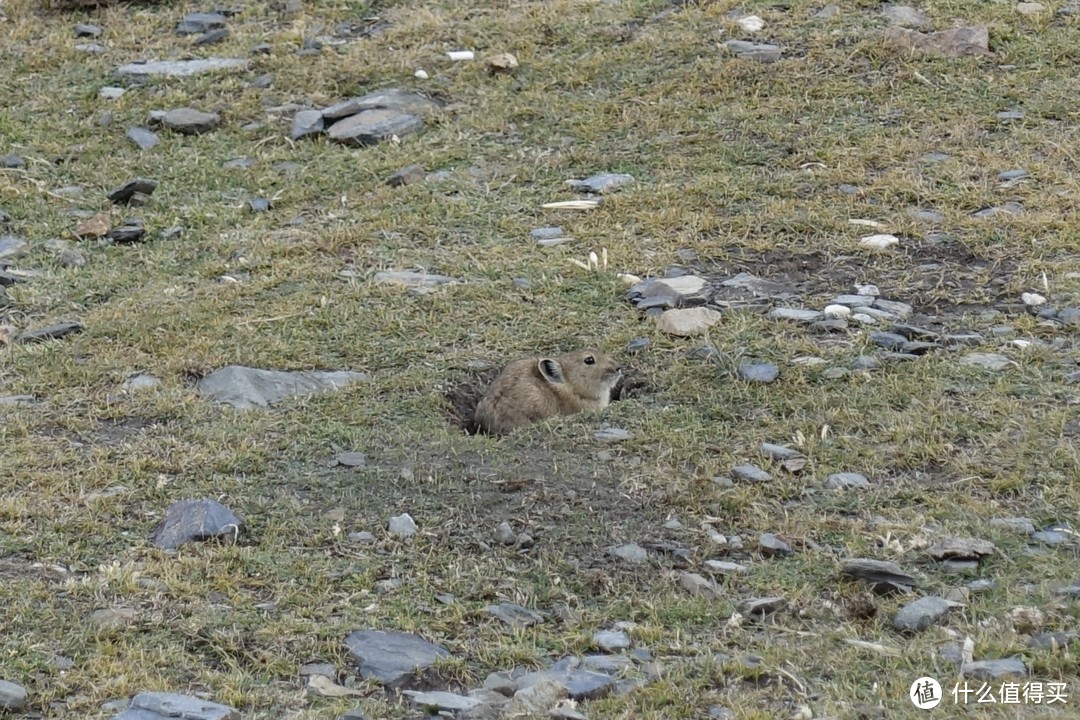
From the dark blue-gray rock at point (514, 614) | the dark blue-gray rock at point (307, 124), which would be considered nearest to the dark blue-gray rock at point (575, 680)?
the dark blue-gray rock at point (514, 614)

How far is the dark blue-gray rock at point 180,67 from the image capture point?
1156cm

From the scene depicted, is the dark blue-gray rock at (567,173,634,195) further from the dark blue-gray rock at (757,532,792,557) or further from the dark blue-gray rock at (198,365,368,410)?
the dark blue-gray rock at (757,532,792,557)

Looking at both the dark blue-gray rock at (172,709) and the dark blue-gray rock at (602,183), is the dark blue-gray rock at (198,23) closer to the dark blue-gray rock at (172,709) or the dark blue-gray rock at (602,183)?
the dark blue-gray rock at (602,183)

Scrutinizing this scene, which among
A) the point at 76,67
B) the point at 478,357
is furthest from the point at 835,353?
the point at 76,67

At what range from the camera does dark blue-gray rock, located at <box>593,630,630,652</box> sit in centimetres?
513

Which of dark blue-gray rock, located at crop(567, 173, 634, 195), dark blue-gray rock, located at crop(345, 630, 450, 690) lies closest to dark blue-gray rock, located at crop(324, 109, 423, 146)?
dark blue-gray rock, located at crop(567, 173, 634, 195)

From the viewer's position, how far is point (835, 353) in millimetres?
7352

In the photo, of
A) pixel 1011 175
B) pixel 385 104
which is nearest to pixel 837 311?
pixel 1011 175

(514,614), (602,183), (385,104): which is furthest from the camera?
(385,104)

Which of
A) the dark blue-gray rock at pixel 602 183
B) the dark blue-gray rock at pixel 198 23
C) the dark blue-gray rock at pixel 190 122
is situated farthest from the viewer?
the dark blue-gray rock at pixel 198 23

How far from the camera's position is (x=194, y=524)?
595 cm

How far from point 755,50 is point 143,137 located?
449cm

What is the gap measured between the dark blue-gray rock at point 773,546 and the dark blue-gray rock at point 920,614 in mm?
608

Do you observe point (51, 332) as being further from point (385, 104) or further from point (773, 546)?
point (773, 546)
